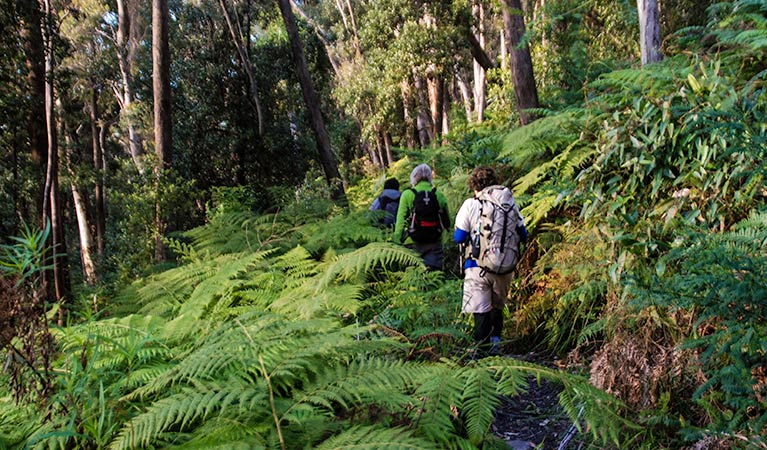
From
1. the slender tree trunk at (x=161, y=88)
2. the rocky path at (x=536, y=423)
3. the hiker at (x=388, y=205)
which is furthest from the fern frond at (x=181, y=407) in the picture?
the slender tree trunk at (x=161, y=88)

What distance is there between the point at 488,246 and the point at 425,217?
1.31m

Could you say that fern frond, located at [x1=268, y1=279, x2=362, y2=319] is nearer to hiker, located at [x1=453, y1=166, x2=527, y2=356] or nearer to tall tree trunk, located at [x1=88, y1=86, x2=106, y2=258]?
hiker, located at [x1=453, y1=166, x2=527, y2=356]

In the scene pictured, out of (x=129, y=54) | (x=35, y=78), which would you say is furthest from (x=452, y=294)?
(x=129, y=54)

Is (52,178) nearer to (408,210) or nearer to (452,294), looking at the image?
(408,210)

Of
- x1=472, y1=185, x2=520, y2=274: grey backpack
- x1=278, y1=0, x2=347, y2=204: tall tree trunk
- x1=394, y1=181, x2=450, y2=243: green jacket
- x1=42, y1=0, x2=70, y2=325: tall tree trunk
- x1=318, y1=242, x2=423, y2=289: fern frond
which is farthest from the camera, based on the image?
x1=278, y1=0, x2=347, y2=204: tall tree trunk

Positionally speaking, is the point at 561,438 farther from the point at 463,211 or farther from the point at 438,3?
the point at 438,3

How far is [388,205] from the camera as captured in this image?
6.84 meters

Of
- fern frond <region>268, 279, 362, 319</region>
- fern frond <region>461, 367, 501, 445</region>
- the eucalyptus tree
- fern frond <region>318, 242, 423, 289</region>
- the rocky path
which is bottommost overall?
the rocky path

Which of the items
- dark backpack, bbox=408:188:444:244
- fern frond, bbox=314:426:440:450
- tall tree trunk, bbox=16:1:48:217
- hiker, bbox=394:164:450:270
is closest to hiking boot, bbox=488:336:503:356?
hiker, bbox=394:164:450:270

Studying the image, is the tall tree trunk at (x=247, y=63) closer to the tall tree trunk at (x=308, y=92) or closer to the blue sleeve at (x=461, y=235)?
the tall tree trunk at (x=308, y=92)

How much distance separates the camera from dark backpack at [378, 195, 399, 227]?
658 cm

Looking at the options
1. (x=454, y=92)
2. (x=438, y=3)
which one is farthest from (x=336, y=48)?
(x=438, y=3)

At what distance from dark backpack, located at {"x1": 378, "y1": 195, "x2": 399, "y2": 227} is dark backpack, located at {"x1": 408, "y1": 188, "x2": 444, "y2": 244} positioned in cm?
100

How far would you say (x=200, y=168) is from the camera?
17.8 meters
